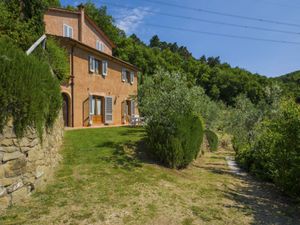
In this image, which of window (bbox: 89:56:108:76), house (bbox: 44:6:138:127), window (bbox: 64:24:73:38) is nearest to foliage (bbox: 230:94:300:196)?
house (bbox: 44:6:138:127)

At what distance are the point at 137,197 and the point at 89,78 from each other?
16.9m

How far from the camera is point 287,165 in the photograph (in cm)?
→ 993

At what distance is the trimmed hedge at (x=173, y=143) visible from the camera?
12.2 metres

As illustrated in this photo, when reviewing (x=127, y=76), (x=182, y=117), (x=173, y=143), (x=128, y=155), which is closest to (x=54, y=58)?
(x=128, y=155)

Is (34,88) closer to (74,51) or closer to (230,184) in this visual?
(230,184)

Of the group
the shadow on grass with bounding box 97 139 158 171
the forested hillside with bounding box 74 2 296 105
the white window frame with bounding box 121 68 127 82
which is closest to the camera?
the shadow on grass with bounding box 97 139 158 171

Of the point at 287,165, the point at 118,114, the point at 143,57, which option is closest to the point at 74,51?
the point at 118,114

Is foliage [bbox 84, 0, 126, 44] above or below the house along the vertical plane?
above

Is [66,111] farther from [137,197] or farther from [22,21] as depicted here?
[137,197]

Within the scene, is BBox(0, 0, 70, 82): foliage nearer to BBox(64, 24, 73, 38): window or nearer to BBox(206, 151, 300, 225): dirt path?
BBox(206, 151, 300, 225): dirt path

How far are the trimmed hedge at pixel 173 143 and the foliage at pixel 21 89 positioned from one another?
561cm

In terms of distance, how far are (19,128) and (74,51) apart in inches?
622

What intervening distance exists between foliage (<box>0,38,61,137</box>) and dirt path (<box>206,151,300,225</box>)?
18.9ft

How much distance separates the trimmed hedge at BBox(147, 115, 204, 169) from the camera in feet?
40.0
